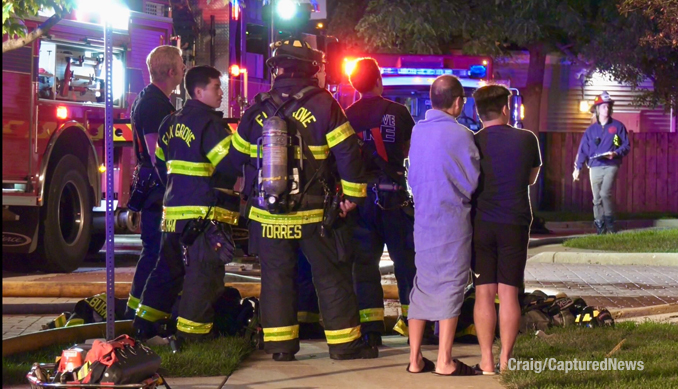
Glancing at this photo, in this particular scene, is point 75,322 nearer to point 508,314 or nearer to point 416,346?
point 416,346

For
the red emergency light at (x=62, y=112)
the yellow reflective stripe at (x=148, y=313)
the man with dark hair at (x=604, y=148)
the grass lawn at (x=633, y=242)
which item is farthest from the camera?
the man with dark hair at (x=604, y=148)

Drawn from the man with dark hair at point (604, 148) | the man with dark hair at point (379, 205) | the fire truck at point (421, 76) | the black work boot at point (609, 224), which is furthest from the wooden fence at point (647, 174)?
the man with dark hair at point (379, 205)

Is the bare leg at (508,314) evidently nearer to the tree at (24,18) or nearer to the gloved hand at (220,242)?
the gloved hand at (220,242)

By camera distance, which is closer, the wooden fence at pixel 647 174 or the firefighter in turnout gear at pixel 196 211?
the firefighter in turnout gear at pixel 196 211

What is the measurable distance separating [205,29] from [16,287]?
4817mm

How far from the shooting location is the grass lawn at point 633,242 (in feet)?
41.3

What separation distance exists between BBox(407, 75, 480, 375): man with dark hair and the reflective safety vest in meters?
1.26

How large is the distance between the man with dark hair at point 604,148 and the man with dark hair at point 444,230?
9.30 meters

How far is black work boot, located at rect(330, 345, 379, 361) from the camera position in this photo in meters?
6.03

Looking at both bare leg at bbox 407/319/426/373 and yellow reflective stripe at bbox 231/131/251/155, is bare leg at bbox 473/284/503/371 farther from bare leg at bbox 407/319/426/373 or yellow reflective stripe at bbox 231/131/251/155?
yellow reflective stripe at bbox 231/131/251/155

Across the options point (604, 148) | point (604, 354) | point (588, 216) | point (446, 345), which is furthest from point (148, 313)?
point (588, 216)

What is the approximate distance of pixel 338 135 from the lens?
5.88 meters

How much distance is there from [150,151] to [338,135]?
1552 mm

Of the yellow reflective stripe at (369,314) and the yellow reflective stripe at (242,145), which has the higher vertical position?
the yellow reflective stripe at (242,145)
